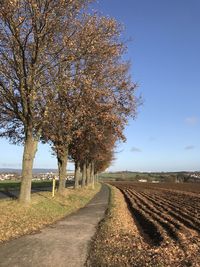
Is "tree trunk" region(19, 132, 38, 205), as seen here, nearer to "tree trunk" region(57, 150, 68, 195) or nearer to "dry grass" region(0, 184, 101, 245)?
"dry grass" region(0, 184, 101, 245)

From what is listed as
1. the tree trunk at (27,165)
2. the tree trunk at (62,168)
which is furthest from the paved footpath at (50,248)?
the tree trunk at (62,168)

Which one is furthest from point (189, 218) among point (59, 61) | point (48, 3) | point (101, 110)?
point (48, 3)

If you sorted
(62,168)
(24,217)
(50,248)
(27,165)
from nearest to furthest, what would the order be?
(50,248) < (24,217) < (27,165) < (62,168)

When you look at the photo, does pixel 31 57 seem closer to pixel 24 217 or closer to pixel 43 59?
pixel 43 59

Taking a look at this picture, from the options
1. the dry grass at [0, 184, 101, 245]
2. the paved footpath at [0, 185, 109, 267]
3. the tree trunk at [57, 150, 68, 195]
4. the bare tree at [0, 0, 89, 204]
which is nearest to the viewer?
the paved footpath at [0, 185, 109, 267]

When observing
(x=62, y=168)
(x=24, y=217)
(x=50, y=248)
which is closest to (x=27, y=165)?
(x=24, y=217)

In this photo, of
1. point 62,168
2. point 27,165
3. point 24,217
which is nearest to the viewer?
point 24,217

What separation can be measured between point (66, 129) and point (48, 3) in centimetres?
1120

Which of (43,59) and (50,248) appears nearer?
(50,248)

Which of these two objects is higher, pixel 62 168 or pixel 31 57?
pixel 31 57

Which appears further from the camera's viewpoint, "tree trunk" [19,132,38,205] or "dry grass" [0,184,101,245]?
"tree trunk" [19,132,38,205]

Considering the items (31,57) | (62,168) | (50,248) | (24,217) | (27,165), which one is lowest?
(50,248)

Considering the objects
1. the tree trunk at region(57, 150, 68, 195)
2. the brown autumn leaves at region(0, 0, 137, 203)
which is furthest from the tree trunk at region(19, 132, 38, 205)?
the tree trunk at region(57, 150, 68, 195)

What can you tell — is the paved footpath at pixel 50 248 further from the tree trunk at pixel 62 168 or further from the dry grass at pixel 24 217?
the tree trunk at pixel 62 168
